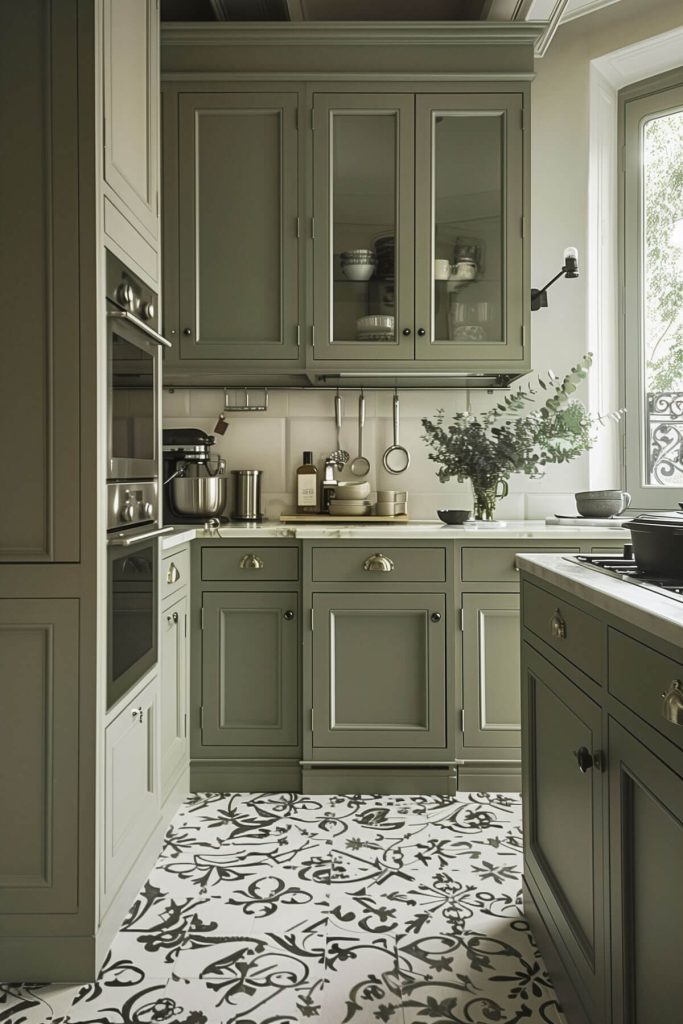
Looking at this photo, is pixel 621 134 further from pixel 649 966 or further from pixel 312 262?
pixel 649 966

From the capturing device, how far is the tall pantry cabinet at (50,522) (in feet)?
5.36

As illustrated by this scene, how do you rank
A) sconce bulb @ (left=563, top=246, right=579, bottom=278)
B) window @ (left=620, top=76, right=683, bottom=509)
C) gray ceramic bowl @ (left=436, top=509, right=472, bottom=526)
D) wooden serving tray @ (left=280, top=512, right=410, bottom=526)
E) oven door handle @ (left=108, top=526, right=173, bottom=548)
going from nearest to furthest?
oven door handle @ (left=108, top=526, right=173, bottom=548) → gray ceramic bowl @ (left=436, top=509, right=472, bottom=526) → wooden serving tray @ (left=280, top=512, right=410, bottom=526) → sconce bulb @ (left=563, top=246, right=579, bottom=278) → window @ (left=620, top=76, right=683, bottom=509)

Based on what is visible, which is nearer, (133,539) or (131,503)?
(133,539)

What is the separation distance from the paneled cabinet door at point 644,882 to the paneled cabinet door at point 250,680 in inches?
64.8

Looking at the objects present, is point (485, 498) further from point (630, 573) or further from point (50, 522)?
point (50, 522)

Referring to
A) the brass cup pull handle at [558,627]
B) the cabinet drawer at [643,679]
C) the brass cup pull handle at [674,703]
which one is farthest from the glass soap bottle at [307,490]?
the brass cup pull handle at [674,703]

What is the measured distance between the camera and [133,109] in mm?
1944

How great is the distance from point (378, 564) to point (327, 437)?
0.81 meters


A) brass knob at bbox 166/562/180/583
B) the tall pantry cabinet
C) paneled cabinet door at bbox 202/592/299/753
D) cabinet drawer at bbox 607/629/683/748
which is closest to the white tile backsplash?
paneled cabinet door at bbox 202/592/299/753

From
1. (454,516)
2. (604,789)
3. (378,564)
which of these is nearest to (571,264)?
(454,516)

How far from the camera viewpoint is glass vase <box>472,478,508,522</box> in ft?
9.77

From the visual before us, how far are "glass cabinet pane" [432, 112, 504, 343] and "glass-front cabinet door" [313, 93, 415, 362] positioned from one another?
11 cm

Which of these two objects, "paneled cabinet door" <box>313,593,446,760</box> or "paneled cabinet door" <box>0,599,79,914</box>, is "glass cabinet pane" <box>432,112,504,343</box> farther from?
"paneled cabinet door" <box>0,599,79,914</box>

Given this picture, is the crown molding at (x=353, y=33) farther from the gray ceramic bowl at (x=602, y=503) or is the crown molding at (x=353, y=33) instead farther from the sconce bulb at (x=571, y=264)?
the gray ceramic bowl at (x=602, y=503)
